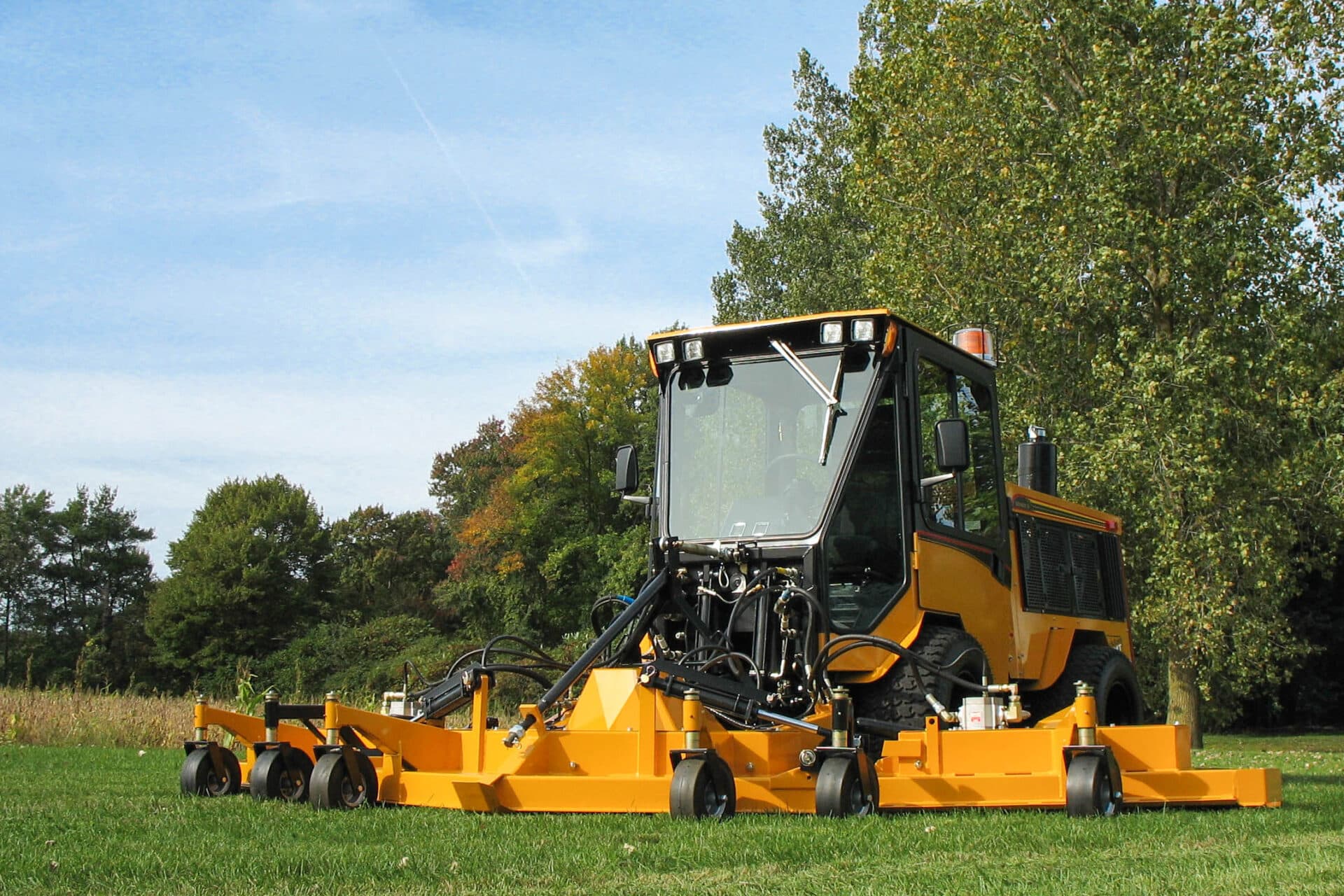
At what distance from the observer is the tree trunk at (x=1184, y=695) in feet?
68.9

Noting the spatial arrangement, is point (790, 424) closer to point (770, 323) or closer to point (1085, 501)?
point (770, 323)

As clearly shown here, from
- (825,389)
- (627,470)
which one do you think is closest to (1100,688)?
(825,389)

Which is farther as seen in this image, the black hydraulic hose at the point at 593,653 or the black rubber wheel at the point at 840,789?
the black hydraulic hose at the point at 593,653

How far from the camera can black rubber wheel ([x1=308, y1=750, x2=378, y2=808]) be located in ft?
23.0

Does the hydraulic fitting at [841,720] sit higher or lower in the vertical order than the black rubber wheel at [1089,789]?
higher

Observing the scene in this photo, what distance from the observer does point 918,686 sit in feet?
25.4

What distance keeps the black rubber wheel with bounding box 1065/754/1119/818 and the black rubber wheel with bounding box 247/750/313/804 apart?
3826 mm

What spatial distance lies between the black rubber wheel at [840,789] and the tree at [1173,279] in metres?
13.1

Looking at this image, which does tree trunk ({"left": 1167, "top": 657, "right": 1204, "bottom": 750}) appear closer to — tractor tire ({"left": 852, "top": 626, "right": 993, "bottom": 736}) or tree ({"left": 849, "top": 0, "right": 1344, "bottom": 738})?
tree ({"left": 849, "top": 0, "right": 1344, "bottom": 738})

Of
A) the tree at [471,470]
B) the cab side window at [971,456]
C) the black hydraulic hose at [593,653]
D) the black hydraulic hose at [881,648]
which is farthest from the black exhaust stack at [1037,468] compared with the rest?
the tree at [471,470]

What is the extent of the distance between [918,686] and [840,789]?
4.85 feet

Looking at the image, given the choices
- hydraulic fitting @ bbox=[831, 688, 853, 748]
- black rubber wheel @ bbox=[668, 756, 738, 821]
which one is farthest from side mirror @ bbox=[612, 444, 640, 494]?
black rubber wheel @ bbox=[668, 756, 738, 821]

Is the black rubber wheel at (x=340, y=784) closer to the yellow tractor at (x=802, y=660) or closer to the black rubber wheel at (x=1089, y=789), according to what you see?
the yellow tractor at (x=802, y=660)

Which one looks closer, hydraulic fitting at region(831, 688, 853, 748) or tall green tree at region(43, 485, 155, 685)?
hydraulic fitting at region(831, 688, 853, 748)
